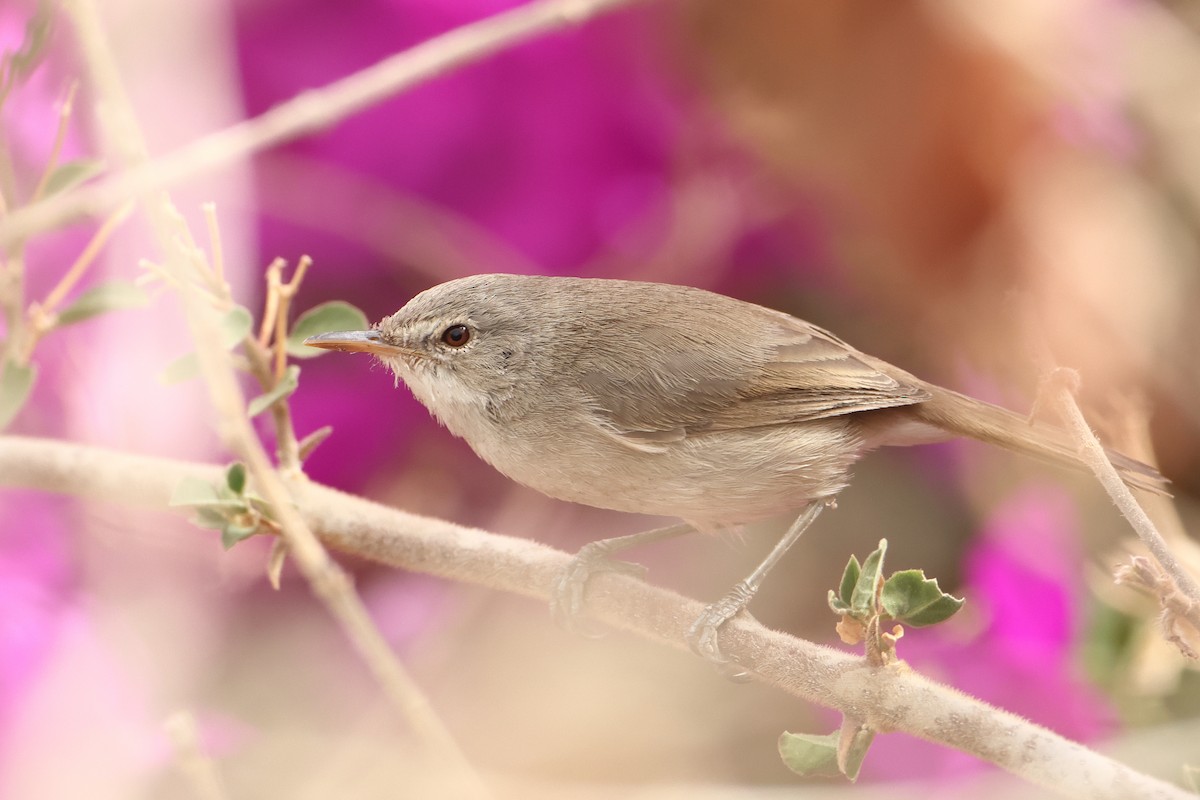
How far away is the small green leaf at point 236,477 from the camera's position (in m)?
0.66

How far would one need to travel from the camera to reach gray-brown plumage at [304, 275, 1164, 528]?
3.00 feet

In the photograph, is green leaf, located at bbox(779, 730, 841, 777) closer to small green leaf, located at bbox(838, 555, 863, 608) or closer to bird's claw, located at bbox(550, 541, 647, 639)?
small green leaf, located at bbox(838, 555, 863, 608)

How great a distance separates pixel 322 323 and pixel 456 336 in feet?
0.70

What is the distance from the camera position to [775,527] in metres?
1.54

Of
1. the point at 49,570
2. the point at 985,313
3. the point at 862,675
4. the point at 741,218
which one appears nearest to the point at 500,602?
the point at 49,570

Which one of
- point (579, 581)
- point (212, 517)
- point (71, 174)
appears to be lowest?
point (579, 581)

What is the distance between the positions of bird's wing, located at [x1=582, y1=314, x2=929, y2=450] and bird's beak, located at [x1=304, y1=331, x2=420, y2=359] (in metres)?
0.17

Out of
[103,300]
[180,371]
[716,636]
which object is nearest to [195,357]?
[180,371]

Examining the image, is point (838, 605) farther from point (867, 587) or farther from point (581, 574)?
point (581, 574)

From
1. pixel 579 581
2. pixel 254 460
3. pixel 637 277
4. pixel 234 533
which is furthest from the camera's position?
pixel 637 277

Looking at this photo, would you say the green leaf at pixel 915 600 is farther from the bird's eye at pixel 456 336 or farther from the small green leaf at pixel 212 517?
the bird's eye at pixel 456 336

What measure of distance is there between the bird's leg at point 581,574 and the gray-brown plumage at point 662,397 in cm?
7

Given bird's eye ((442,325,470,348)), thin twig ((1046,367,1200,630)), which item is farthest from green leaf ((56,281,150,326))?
thin twig ((1046,367,1200,630))

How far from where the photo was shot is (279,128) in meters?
0.73
